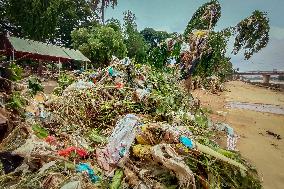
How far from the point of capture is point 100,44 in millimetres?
25312

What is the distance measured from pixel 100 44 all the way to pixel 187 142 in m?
22.3

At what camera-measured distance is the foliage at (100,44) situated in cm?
2542

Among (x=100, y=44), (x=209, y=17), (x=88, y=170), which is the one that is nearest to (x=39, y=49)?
(x=100, y=44)

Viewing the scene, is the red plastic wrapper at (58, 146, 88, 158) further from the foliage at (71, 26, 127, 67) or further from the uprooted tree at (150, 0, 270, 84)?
the foliage at (71, 26, 127, 67)

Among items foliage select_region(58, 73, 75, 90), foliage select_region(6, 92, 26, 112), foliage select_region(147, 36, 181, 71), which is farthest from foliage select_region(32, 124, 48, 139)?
foliage select_region(147, 36, 181, 71)

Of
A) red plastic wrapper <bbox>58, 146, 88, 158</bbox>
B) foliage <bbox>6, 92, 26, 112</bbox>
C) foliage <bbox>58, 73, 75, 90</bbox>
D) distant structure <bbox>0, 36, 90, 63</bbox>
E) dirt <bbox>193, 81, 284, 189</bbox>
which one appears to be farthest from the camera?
distant structure <bbox>0, 36, 90, 63</bbox>

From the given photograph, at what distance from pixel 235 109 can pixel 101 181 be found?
10.0 meters

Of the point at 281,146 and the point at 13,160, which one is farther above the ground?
the point at 13,160

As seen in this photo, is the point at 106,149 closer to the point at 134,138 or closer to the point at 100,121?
the point at 134,138

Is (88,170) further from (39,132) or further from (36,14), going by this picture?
(36,14)

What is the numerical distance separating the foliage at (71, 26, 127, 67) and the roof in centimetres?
213

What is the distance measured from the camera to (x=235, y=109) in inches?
493

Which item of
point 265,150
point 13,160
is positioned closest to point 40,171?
point 13,160

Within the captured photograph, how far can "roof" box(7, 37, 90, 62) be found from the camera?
18.7m
